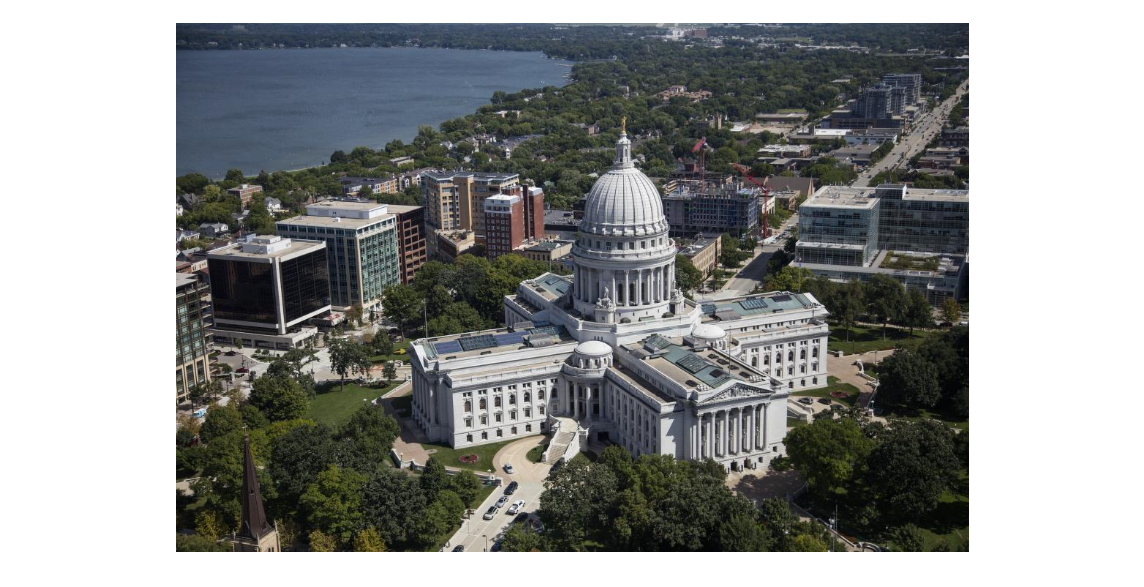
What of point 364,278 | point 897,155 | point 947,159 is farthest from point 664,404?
point 897,155

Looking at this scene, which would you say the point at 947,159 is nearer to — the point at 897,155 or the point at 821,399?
the point at 897,155

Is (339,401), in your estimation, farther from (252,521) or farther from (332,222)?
(252,521)

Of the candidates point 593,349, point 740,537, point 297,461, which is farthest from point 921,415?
point 297,461

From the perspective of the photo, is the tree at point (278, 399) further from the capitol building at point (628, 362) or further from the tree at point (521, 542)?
the tree at point (521, 542)

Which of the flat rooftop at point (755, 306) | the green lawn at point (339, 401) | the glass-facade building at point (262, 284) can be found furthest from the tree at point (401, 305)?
the flat rooftop at point (755, 306)

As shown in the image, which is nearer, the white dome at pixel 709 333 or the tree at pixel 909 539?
the tree at pixel 909 539

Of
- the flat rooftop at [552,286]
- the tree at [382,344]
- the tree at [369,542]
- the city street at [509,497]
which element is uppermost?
the flat rooftop at [552,286]
